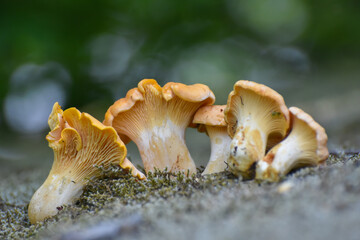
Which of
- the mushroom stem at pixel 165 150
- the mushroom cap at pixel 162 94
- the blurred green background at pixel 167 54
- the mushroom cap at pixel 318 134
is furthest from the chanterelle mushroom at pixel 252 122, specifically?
the blurred green background at pixel 167 54

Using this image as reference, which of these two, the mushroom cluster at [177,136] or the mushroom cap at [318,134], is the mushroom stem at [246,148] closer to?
the mushroom cluster at [177,136]

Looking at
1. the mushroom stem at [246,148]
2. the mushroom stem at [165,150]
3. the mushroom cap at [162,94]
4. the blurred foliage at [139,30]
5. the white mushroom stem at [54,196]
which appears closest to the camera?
the mushroom stem at [246,148]

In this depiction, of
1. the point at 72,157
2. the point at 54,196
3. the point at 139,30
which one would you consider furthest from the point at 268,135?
the point at 139,30

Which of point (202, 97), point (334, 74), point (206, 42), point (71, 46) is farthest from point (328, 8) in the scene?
point (202, 97)

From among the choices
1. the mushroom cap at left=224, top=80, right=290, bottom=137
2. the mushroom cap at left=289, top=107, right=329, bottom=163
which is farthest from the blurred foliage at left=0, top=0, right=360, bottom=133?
the mushroom cap at left=289, top=107, right=329, bottom=163

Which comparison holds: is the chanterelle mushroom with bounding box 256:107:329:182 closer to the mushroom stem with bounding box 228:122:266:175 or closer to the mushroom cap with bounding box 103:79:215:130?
the mushroom stem with bounding box 228:122:266:175

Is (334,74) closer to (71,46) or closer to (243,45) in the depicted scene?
(243,45)
